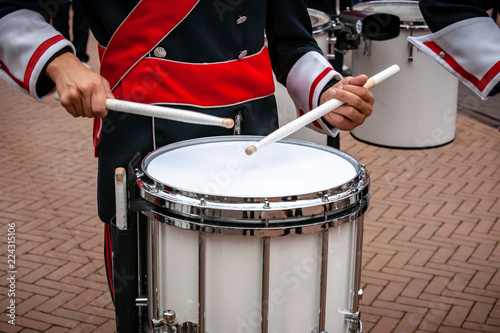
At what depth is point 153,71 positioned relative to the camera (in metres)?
1.76

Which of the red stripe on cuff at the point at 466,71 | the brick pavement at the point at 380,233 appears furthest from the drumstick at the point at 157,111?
the brick pavement at the point at 380,233

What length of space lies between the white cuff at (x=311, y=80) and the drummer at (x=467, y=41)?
12.5 inches

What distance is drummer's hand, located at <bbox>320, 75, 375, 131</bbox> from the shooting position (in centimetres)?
172

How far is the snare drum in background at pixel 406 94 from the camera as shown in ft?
16.6

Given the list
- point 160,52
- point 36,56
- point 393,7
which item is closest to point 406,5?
point 393,7

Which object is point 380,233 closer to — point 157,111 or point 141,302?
point 141,302

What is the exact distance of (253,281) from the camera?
1.57m

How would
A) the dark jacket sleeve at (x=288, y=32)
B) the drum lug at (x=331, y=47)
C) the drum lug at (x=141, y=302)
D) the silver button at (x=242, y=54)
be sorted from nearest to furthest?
the drum lug at (x=141, y=302) < the silver button at (x=242, y=54) < the dark jacket sleeve at (x=288, y=32) < the drum lug at (x=331, y=47)

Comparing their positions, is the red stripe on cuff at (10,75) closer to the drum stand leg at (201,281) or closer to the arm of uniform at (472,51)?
the drum stand leg at (201,281)

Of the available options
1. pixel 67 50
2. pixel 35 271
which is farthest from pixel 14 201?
pixel 67 50

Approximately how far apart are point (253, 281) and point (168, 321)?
25 cm

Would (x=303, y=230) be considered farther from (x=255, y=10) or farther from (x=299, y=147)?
(x=255, y=10)

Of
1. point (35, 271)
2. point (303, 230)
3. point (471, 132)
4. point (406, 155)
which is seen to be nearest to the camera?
point (303, 230)

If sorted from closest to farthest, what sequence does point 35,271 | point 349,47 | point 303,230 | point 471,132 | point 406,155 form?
point 303,230, point 35,271, point 349,47, point 406,155, point 471,132
